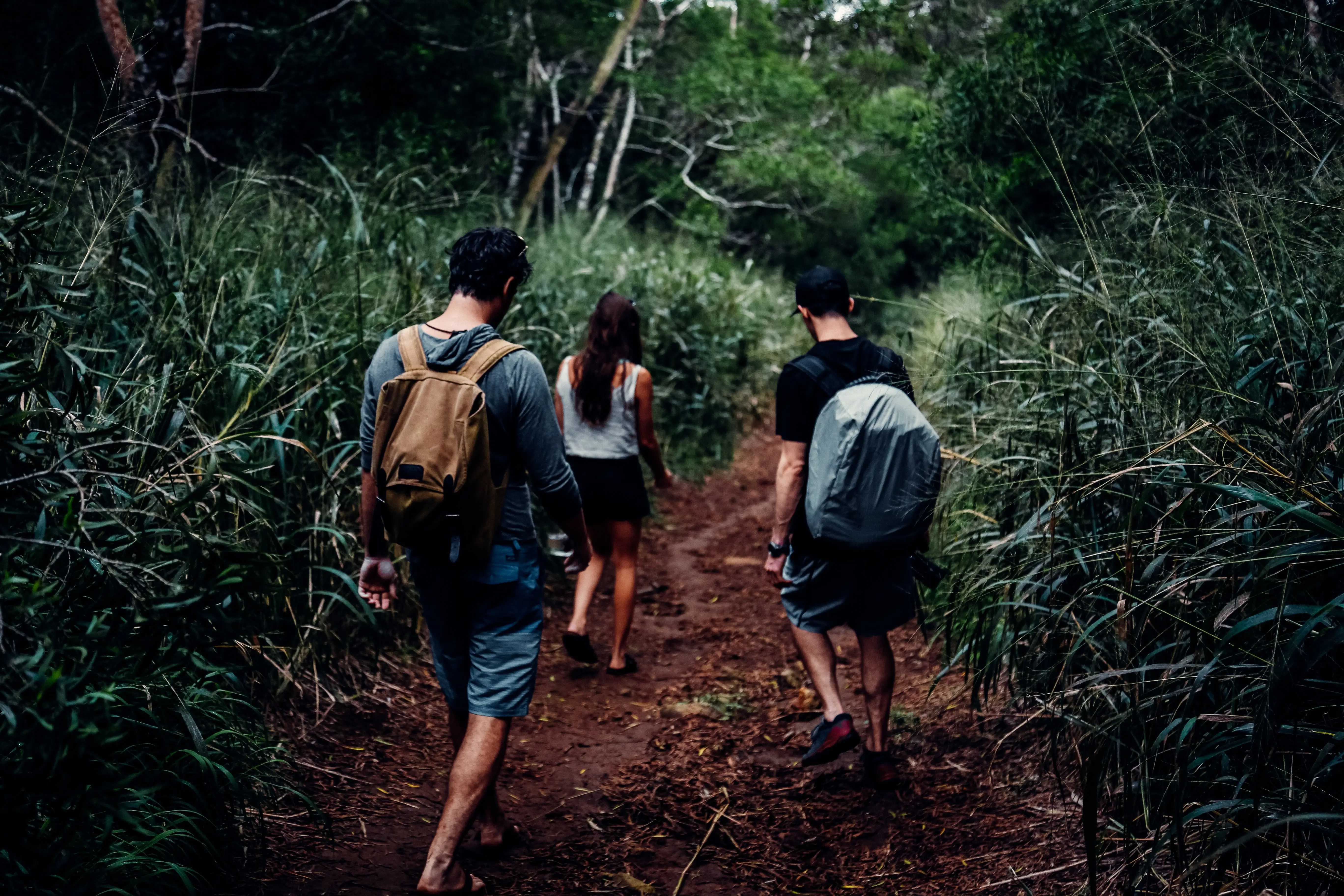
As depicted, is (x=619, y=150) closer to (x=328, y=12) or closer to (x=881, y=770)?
(x=328, y=12)

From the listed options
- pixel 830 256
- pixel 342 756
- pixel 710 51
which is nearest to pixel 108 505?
pixel 342 756

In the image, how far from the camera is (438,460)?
2535 mm

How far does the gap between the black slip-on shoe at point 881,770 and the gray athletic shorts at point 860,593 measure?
44 cm

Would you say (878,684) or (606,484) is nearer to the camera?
(878,684)

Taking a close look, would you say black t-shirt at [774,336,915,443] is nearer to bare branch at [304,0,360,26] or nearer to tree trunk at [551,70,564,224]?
bare branch at [304,0,360,26]

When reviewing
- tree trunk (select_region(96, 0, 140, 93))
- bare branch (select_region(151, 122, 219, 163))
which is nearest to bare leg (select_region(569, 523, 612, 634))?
bare branch (select_region(151, 122, 219, 163))

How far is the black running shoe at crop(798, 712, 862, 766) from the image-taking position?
3.54 metres

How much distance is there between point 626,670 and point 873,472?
2.19m

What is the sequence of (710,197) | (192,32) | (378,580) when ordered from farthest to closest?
1. (710,197)
2. (192,32)
3. (378,580)

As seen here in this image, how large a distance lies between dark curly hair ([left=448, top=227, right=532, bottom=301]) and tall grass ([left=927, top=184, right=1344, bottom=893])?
1.70 m

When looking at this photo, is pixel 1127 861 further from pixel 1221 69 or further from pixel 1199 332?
pixel 1221 69

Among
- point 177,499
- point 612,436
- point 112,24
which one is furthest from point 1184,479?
point 112,24

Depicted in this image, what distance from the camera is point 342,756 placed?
145 inches

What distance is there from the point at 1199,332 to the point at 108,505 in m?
3.48
